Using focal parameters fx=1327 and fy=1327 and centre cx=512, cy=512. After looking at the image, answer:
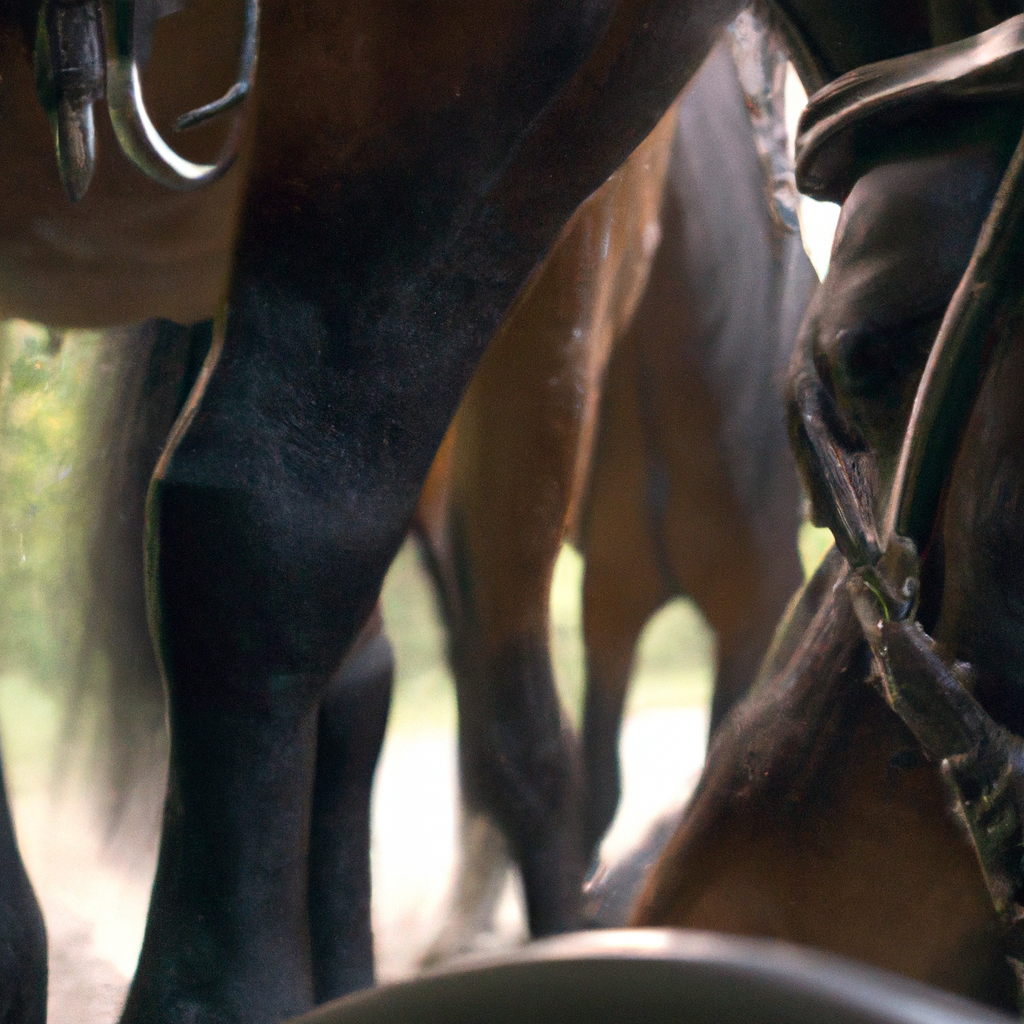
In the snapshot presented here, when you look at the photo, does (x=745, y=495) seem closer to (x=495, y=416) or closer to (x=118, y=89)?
(x=495, y=416)

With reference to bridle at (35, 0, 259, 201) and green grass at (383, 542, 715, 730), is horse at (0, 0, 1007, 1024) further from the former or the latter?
green grass at (383, 542, 715, 730)

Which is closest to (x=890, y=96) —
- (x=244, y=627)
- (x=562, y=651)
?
(x=244, y=627)

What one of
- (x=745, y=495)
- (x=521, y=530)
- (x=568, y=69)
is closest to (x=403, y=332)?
(x=568, y=69)

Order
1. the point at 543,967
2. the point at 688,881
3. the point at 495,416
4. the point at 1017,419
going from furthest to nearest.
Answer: the point at 495,416 → the point at 688,881 → the point at 1017,419 → the point at 543,967

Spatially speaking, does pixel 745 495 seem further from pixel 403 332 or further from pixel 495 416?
pixel 403 332

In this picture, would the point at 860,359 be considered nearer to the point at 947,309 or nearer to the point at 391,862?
the point at 947,309

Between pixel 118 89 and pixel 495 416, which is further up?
pixel 118 89

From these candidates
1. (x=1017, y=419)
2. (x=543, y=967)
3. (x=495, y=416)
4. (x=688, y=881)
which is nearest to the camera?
(x=543, y=967)

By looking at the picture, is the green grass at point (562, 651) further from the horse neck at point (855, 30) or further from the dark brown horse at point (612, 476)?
the horse neck at point (855, 30)

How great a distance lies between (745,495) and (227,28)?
0.29 metres

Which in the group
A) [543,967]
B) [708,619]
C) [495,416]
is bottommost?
[708,619]

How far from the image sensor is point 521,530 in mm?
472

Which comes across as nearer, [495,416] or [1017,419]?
[1017,419]

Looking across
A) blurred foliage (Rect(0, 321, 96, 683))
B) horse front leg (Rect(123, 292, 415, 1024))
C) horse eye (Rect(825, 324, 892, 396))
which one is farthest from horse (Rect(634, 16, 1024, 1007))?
blurred foliage (Rect(0, 321, 96, 683))
